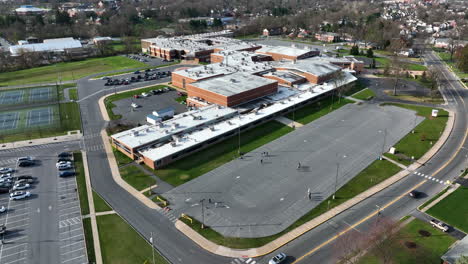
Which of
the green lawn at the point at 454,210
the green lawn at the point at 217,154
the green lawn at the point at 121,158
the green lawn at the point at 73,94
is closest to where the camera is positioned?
the green lawn at the point at 454,210

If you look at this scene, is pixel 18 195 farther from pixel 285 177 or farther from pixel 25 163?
pixel 285 177

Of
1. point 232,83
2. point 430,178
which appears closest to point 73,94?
point 232,83

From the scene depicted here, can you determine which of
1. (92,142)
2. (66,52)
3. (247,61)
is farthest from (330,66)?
(66,52)

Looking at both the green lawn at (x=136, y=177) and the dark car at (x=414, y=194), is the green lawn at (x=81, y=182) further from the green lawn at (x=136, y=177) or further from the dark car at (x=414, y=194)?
the dark car at (x=414, y=194)

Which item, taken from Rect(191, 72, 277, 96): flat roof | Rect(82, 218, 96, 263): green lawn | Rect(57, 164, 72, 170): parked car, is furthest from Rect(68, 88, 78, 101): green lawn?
Rect(82, 218, 96, 263): green lawn

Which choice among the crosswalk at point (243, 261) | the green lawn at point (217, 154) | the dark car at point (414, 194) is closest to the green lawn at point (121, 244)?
the crosswalk at point (243, 261)

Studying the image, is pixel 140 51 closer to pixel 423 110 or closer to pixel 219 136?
pixel 219 136
